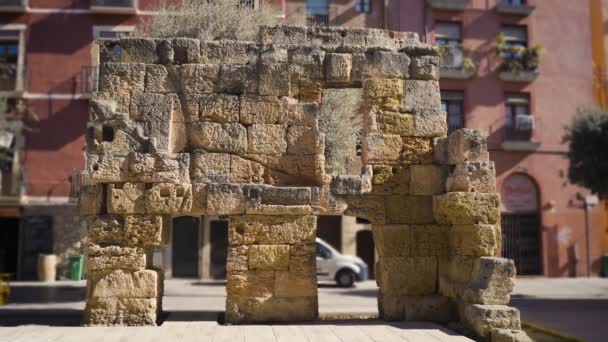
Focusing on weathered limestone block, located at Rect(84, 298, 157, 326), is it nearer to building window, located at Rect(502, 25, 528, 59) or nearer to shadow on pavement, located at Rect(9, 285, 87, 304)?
shadow on pavement, located at Rect(9, 285, 87, 304)

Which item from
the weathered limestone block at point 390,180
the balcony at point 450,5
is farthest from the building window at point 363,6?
the weathered limestone block at point 390,180

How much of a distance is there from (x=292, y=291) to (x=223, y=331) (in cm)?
121

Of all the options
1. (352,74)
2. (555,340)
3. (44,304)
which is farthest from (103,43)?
(555,340)

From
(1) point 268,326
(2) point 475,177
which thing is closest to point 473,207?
(2) point 475,177

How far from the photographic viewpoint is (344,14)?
2036 cm

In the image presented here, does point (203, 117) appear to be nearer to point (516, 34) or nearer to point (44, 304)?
point (44, 304)

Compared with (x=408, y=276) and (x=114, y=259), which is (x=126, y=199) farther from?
(x=408, y=276)

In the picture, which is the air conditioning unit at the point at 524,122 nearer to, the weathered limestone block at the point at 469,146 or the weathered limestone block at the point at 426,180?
the weathered limestone block at the point at 426,180

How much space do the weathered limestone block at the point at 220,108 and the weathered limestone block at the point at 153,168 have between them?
0.83 m

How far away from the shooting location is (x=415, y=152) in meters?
8.50

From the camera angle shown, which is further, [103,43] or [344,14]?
[344,14]

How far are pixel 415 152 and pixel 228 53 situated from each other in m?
3.21

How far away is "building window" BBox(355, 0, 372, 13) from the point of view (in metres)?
20.3

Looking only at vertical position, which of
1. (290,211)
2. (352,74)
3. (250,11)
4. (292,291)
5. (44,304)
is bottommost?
(44,304)
